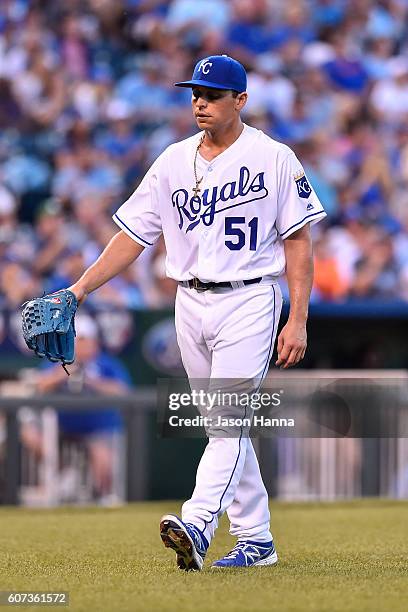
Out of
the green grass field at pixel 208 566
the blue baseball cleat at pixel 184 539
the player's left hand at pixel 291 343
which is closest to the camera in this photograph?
the green grass field at pixel 208 566

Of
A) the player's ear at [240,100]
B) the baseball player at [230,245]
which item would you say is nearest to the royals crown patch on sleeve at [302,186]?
the baseball player at [230,245]

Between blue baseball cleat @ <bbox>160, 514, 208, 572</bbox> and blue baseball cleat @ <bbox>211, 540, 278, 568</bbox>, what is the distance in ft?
0.89

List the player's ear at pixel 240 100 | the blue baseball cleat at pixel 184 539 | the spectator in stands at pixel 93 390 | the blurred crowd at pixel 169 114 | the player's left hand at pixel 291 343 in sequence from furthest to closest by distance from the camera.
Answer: the blurred crowd at pixel 169 114, the spectator in stands at pixel 93 390, the player's ear at pixel 240 100, the player's left hand at pixel 291 343, the blue baseball cleat at pixel 184 539

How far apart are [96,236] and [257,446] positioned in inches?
128

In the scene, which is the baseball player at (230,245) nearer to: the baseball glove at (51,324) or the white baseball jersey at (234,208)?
the white baseball jersey at (234,208)

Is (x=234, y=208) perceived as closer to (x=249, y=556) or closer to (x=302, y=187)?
(x=302, y=187)

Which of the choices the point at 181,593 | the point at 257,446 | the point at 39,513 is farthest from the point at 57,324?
the point at 257,446

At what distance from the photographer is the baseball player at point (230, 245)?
199 inches

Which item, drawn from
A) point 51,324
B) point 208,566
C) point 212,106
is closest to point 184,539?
point 208,566

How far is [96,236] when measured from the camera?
495 inches

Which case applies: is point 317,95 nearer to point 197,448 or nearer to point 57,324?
point 197,448

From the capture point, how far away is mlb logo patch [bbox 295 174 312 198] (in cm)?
517

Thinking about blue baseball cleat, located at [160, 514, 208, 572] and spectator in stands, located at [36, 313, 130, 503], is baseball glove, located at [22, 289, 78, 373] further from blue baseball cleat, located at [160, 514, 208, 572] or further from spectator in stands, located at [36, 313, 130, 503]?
spectator in stands, located at [36, 313, 130, 503]

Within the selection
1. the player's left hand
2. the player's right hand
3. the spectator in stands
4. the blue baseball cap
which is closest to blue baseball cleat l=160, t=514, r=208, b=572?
the player's left hand
